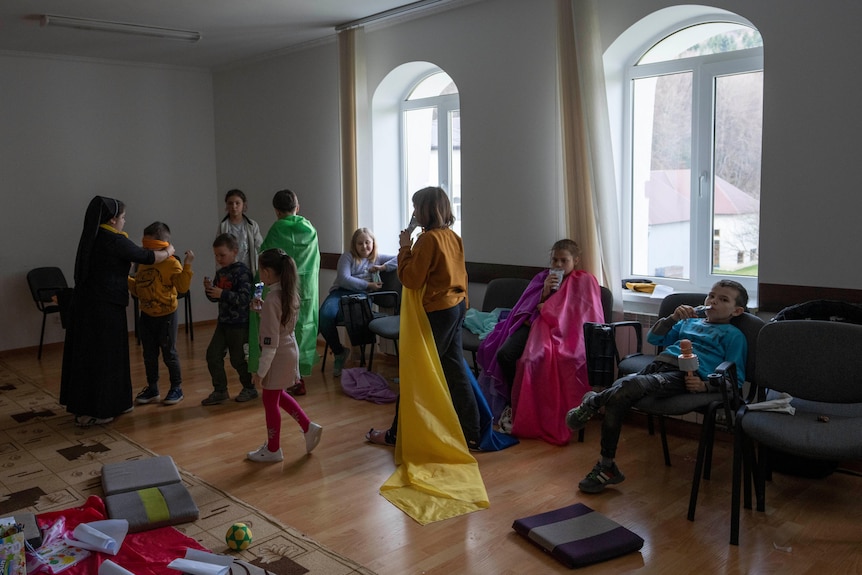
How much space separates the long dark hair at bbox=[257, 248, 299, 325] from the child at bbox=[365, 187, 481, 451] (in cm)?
54

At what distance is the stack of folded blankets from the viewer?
10.6ft

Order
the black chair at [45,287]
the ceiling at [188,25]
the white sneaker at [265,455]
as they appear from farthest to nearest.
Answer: the black chair at [45,287]
the ceiling at [188,25]
the white sneaker at [265,455]

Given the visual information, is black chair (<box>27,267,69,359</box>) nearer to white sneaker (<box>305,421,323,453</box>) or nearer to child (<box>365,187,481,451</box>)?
white sneaker (<box>305,421,323,453</box>)

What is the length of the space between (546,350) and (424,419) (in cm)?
90

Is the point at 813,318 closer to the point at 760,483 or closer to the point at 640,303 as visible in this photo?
the point at 760,483

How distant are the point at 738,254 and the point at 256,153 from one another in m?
4.80

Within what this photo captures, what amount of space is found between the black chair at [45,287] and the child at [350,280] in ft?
8.24

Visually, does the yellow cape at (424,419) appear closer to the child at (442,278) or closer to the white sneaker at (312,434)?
the child at (442,278)

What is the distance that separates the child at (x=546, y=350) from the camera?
4.27 meters

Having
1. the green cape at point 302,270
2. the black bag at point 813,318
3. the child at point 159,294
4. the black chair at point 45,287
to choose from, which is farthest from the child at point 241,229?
the black bag at point 813,318

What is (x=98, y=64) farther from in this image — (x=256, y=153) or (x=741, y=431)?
(x=741, y=431)

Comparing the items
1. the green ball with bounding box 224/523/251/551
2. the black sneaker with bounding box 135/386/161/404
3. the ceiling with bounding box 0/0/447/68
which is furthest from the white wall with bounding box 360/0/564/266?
the green ball with bounding box 224/523/251/551

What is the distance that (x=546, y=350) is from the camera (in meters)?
4.32

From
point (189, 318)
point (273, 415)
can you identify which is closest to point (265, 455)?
point (273, 415)
